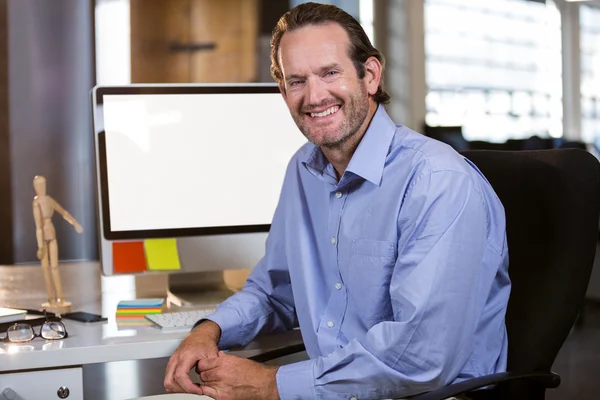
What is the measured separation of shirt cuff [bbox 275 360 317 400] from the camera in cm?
136

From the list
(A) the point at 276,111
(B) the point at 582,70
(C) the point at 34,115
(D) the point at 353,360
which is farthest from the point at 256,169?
(B) the point at 582,70

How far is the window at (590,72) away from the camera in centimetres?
996

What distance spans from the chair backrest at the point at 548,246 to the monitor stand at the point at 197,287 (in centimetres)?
77

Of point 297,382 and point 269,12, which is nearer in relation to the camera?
point 297,382

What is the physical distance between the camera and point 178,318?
1706mm

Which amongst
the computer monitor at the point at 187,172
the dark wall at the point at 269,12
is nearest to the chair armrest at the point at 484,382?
the computer monitor at the point at 187,172

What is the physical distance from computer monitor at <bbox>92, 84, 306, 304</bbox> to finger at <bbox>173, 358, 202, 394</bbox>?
516 mm

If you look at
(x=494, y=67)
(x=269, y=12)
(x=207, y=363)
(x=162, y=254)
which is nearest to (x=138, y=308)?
(x=162, y=254)

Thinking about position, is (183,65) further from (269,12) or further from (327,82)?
(327,82)

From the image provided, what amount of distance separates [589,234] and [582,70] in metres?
9.14

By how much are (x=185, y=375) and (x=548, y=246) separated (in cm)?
72

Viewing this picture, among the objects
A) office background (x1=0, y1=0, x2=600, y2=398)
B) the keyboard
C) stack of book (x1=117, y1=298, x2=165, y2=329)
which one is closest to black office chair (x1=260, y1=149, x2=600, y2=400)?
the keyboard

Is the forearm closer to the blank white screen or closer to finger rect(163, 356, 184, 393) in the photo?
finger rect(163, 356, 184, 393)

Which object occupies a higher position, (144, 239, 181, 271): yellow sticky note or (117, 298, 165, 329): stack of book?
(144, 239, 181, 271): yellow sticky note
